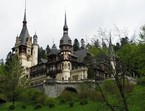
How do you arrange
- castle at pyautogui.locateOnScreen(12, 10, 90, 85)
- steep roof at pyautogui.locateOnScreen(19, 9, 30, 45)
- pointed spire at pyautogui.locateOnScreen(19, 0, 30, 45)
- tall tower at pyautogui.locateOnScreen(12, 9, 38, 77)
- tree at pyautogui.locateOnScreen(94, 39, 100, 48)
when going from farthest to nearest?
pointed spire at pyautogui.locateOnScreen(19, 0, 30, 45)
steep roof at pyautogui.locateOnScreen(19, 9, 30, 45)
tall tower at pyautogui.locateOnScreen(12, 9, 38, 77)
castle at pyautogui.locateOnScreen(12, 10, 90, 85)
tree at pyautogui.locateOnScreen(94, 39, 100, 48)

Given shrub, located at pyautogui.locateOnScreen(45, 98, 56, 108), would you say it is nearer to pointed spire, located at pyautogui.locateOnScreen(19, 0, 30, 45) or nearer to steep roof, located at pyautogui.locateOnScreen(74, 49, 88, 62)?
steep roof, located at pyautogui.locateOnScreen(74, 49, 88, 62)

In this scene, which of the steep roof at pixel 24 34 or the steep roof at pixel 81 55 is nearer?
the steep roof at pixel 81 55

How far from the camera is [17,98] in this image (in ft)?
195

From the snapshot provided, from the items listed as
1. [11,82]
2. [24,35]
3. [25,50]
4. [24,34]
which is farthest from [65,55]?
[24,34]

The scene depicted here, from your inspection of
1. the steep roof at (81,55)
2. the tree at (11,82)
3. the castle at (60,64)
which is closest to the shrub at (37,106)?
the tree at (11,82)

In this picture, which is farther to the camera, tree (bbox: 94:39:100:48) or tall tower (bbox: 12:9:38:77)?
tall tower (bbox: 12:9:38:77)

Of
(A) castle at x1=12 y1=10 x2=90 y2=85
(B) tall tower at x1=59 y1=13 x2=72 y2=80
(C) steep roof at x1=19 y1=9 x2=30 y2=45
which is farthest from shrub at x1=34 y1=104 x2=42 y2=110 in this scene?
(C) steep roof at x1=19 y1=9 x2=30 y2=45

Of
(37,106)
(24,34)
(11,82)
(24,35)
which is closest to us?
(37,106)

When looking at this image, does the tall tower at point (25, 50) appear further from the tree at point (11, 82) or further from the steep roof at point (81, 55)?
the tree at point (11, 82)

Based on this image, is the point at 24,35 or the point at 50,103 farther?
the point at 24,35

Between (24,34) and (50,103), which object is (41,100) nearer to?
(50,103)

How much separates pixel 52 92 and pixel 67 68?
40.4 ft

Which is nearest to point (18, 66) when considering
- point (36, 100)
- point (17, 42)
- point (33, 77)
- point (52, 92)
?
point (52, 92)

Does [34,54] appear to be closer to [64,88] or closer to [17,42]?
[17,42]
